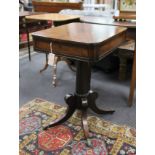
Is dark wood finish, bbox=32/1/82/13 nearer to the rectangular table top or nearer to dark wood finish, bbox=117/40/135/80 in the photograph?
dark wood finish, bbox=117/40/135/80

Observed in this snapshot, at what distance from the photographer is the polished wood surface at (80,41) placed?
1.14 metres

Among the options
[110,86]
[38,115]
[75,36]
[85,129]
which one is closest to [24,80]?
[38,115]

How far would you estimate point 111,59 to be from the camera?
111 inches

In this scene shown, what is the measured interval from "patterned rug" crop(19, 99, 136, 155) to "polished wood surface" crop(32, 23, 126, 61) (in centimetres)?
71

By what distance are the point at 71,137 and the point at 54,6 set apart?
307cm

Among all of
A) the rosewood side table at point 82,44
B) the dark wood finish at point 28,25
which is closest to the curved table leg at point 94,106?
the rosewood side table at point 82,44

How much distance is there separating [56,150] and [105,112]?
2.02ft

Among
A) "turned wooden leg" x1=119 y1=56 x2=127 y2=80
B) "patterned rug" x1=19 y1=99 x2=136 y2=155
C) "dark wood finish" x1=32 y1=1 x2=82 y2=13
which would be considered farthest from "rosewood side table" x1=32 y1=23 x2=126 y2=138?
"dark wood finish" x1=32 y1=1 x2=82 y2=13

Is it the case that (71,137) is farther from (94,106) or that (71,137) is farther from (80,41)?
(80,41)

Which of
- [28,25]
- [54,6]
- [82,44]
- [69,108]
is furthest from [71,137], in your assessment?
[54,6]

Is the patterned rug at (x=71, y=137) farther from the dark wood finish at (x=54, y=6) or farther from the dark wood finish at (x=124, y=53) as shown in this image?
the dark wood finish at (x=54, y=6)

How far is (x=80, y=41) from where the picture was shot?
3.76 feet

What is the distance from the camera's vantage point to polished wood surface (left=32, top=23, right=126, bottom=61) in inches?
45.0

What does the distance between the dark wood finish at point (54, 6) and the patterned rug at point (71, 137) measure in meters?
2.57
